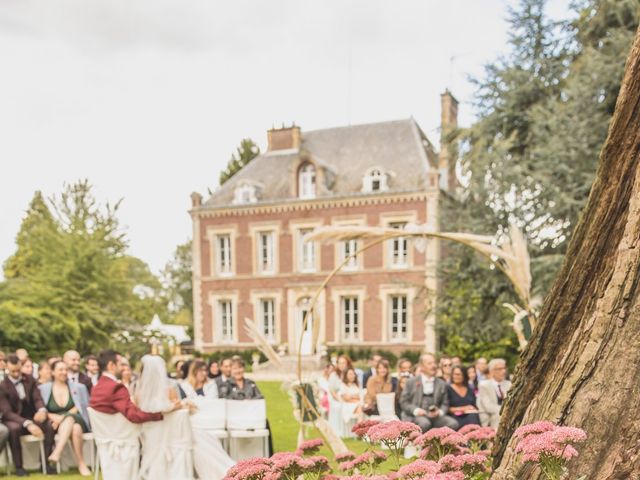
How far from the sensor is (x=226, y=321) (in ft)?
101

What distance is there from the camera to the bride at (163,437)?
20.6ft

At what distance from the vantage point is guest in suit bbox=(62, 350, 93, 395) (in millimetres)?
8672

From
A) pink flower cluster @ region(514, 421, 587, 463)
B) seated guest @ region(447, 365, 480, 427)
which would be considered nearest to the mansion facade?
seated guest @ region(447, 365, 480, 427)

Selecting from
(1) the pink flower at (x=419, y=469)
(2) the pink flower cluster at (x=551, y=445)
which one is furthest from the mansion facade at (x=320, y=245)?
(2) the pink flower cluster at (x=551, y=445)

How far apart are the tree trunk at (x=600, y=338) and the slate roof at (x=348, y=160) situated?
81.4ft

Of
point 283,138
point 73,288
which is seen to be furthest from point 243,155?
point 73,288

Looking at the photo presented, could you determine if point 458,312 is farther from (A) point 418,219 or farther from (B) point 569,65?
(A) point 418,219

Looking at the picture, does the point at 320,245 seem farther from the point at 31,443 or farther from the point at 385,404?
the point at 31,443

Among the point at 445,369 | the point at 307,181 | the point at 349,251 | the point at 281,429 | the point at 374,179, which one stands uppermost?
the point at 307,181

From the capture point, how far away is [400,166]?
28234 millimetres

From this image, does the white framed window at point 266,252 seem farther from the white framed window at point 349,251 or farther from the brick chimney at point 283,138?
the brick chimney at point 283,138

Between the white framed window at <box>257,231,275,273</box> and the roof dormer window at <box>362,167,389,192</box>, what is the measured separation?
199 inches

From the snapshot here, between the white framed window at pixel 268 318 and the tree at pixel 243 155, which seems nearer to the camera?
the white framed window at pixel 268 318

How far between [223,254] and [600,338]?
2942 centimetres
